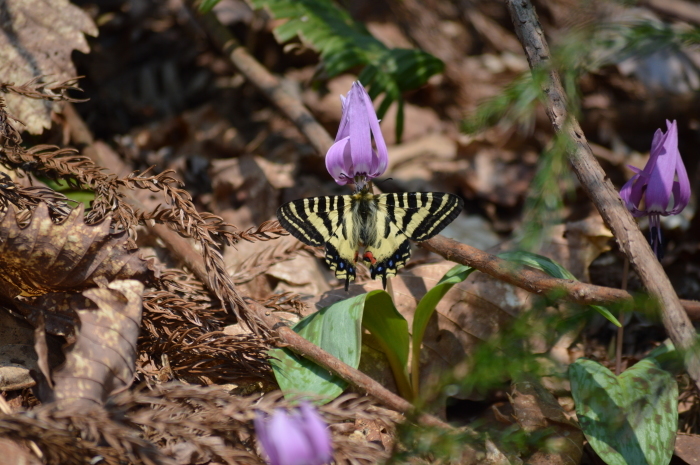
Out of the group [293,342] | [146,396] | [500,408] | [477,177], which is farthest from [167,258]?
[477,177]

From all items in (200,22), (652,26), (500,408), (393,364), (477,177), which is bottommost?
(500,408)

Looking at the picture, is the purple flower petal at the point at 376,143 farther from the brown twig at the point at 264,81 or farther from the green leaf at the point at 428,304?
the brown twig at the point at 264,81

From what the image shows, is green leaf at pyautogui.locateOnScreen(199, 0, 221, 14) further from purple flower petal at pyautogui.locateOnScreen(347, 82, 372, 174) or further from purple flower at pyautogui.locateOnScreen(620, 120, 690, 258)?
purple flower at pyautogui.locateOnScreen(620, 120, 690, 258)

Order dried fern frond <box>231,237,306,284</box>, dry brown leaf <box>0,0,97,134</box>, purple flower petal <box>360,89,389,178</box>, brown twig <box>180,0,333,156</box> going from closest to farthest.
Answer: purple flower petal <box>360,89,389,178</box> → dried fern frond <box>231,237,306,284</box> → dry brown leaf <box>0,0,97,134</box> → brown twig <box>180,0,333,156</box>

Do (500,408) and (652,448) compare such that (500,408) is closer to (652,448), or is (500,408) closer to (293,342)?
(652,448)

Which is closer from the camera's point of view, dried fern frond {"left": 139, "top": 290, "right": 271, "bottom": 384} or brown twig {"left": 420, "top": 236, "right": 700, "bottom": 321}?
brown twig {"left": 420, "top": 236, "right": 700, "bottom": 321}

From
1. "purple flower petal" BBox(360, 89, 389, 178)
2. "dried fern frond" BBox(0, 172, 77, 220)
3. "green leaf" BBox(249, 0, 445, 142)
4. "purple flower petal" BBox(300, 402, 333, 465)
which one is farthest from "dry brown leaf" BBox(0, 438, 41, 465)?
"green leaf" BBox(249, 0, 445, 142)
